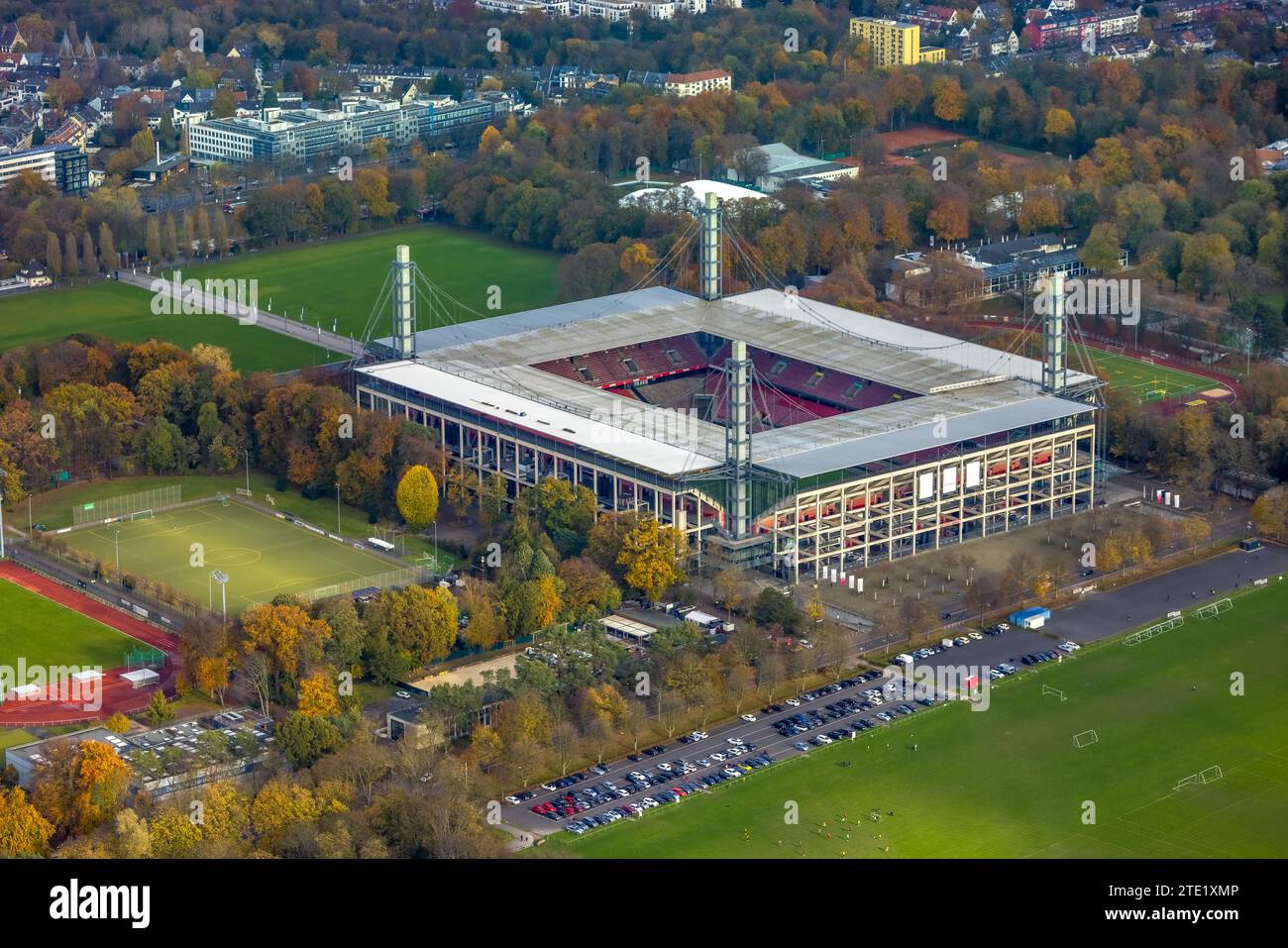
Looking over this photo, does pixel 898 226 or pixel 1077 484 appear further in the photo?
pixel 898 226

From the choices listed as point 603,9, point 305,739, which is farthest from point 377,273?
point 603,9

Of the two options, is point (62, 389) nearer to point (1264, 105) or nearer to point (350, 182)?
point (350, 182)

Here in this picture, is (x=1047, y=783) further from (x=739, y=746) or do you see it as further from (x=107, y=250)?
(x=107, y=250)

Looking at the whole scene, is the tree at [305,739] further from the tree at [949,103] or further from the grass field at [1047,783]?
the tree at [949,103]

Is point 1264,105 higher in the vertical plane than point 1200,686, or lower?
higher

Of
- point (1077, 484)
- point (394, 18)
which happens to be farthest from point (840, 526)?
point (394, 18)

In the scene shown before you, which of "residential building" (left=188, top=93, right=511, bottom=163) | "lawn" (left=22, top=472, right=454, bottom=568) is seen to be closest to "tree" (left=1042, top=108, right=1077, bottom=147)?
"residential building" (left=188, top=93, right=511, bottom=163)
